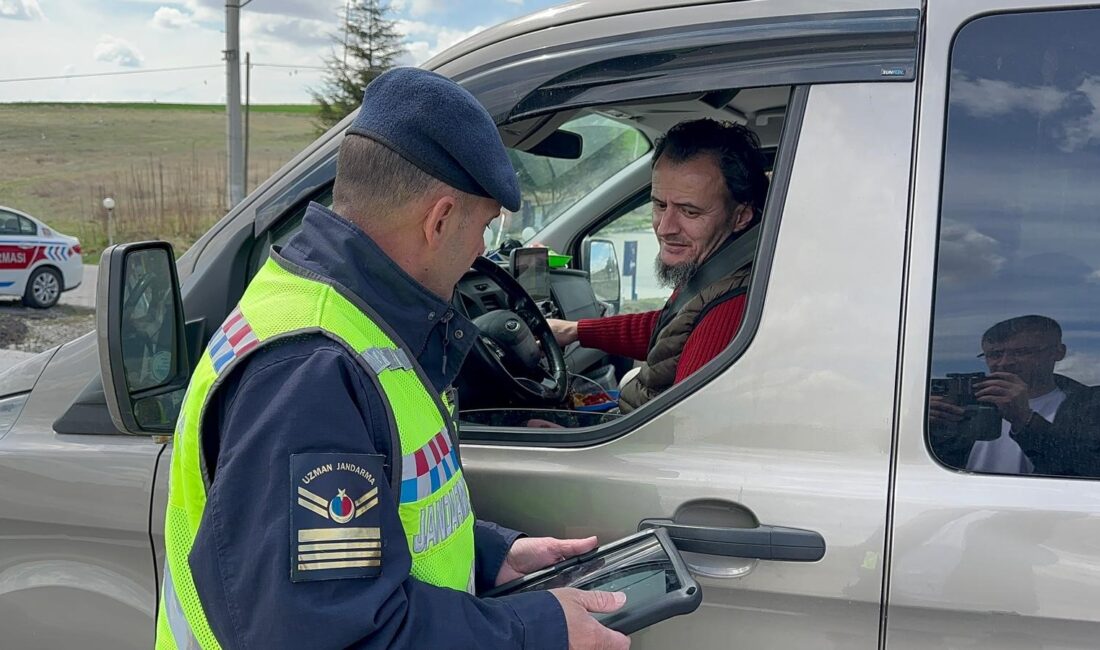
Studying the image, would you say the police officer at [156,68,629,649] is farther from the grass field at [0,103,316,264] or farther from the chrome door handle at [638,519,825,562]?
the grass field at [0,103,316,264]

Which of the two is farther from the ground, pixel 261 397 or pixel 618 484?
pixel 261 397

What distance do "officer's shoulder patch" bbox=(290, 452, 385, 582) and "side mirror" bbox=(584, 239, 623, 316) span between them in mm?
2875

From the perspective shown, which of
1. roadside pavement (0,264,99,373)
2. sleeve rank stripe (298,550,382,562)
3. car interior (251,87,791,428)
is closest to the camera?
sleeve rank stripe (298,550,382,562)

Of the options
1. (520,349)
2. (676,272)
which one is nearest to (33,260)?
(520,349)

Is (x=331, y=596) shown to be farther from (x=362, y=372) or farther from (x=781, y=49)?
(x=781, y=49)

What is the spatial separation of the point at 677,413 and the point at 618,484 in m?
0.16

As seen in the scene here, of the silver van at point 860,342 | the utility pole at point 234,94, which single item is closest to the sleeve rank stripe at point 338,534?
the silver van at point 860,342

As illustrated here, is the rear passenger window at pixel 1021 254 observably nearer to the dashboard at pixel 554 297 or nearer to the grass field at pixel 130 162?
the dashboard at pixel 554 297

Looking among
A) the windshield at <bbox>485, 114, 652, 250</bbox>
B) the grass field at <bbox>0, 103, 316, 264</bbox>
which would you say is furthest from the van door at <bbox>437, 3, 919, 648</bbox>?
the grass field at <bbox>0, 103, 316, 264</bbox>

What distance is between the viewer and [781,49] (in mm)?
1449

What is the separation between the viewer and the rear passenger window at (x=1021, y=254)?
1325 mm

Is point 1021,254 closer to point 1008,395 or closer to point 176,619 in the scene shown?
point 1008,395

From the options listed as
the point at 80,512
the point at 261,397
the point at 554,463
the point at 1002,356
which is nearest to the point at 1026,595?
the point at 1002,356

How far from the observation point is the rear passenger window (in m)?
1.33
